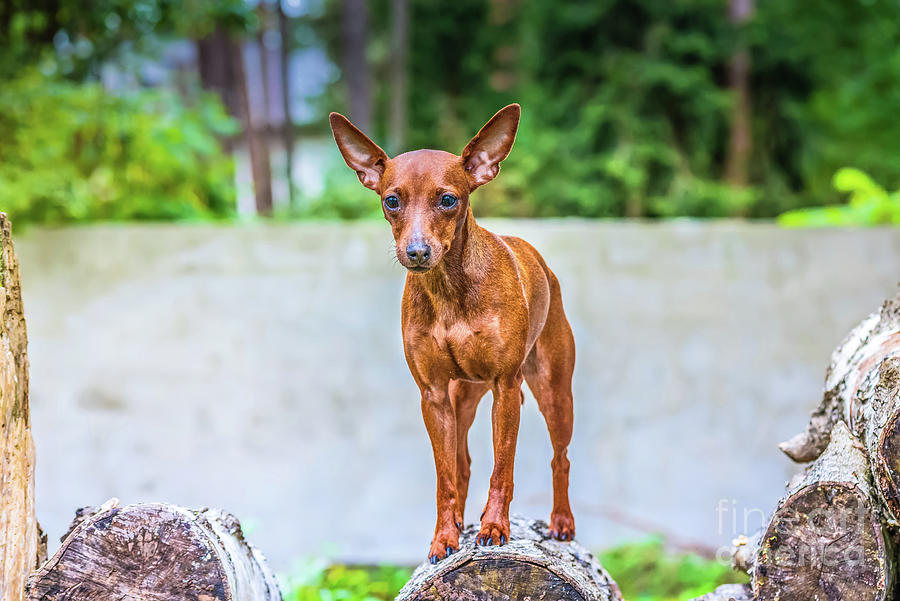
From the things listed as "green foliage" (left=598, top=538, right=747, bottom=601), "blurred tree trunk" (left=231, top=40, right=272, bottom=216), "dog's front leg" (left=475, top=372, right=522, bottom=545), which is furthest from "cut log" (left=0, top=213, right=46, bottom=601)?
"blurred tree trunk" (left=231, top=40, right=272, bottom=216)

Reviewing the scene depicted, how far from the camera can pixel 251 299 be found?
498cm

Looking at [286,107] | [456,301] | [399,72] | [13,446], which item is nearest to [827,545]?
[456,301]

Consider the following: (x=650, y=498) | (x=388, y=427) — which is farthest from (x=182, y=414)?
(x=650, y=498)

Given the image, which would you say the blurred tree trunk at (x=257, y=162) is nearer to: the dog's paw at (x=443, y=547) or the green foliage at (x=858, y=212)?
the green foliage at (x=858, y=212)

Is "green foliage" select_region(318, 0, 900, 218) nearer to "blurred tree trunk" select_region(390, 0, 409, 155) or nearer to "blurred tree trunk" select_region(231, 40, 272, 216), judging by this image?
"blurred tree trunk" select_region(231, 40, 272, 216)

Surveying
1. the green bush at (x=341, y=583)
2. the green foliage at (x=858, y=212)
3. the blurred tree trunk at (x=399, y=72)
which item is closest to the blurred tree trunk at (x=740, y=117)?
the green foliage at (x=858, y=212)

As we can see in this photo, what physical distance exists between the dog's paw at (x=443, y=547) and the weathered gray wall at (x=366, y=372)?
119 inches

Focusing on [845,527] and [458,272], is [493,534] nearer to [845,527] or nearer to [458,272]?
[458,272]

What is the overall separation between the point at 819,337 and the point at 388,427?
2.59 m

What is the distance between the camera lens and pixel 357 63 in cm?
694

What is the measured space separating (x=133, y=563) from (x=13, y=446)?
0.50 m

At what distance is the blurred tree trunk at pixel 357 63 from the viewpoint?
688 centimetres

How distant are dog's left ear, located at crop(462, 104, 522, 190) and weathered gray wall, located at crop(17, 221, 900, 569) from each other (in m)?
3.17

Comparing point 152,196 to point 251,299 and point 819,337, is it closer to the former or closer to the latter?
point 251,299
